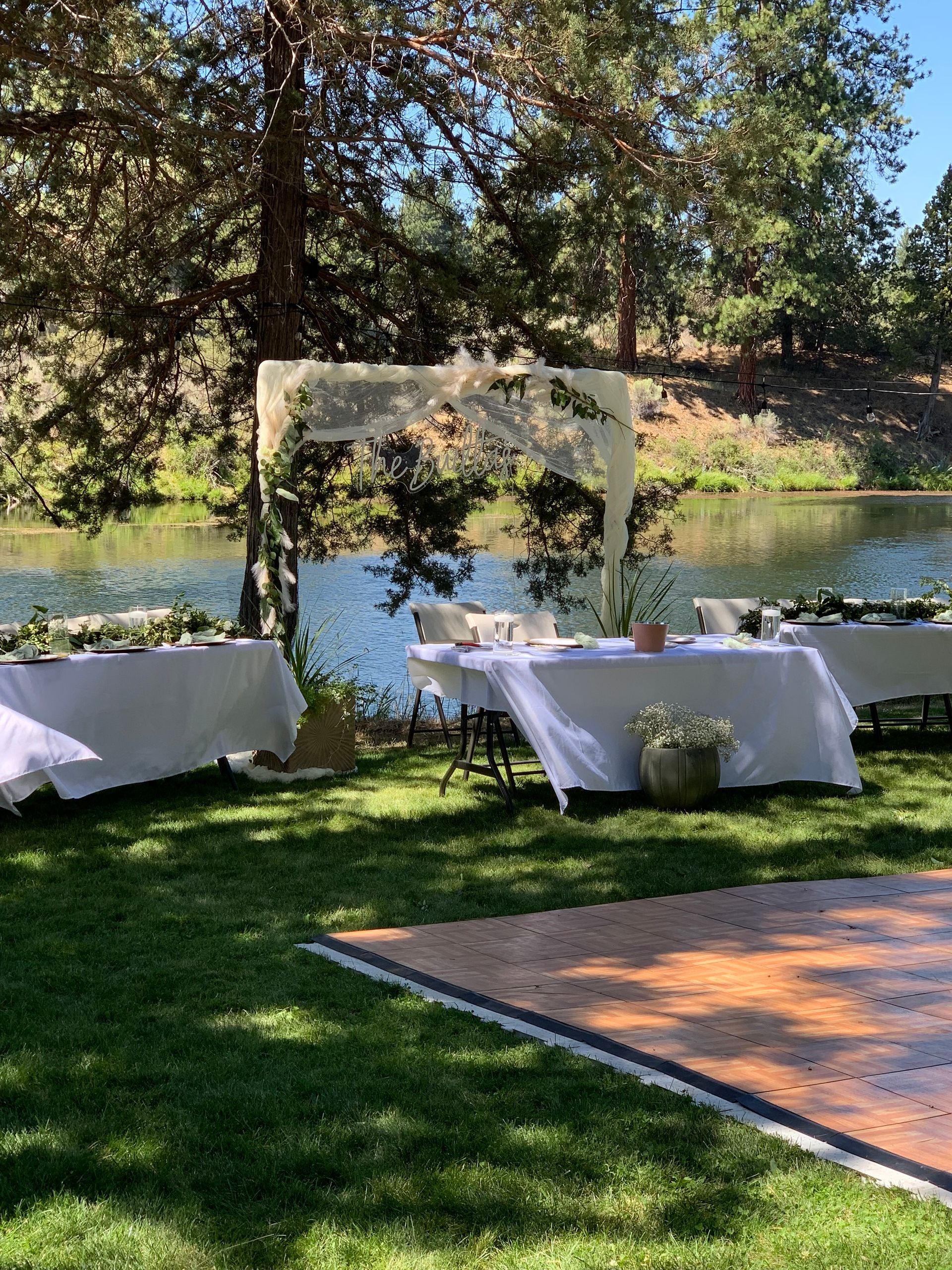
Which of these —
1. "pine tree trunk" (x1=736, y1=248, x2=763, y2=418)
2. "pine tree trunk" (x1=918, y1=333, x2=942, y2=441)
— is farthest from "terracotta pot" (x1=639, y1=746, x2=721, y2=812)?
"pine tree trunk" (x1=918, y1=333, x2=942, y2=441)

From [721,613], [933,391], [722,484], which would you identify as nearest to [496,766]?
[721,613]

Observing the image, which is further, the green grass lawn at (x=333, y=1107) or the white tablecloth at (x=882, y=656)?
the white tablecloth at (x=882, y=656)

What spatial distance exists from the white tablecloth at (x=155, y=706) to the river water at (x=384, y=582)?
16.6ft

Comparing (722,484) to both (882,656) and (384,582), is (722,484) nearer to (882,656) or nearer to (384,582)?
(384,582)

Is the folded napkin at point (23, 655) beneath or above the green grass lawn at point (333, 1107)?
above

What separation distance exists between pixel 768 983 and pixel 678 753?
2.50 m

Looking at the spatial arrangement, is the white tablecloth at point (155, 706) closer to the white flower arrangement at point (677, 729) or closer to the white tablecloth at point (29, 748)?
the white tablecloth at point (29, 748)

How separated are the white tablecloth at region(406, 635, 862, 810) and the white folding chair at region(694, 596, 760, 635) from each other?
5.30ft

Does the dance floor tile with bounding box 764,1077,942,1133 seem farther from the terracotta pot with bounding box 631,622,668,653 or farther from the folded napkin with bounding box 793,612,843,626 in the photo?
the folded napkin with bounding box 793,612,843,626

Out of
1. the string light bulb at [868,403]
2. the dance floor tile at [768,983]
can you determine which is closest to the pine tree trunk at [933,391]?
the string light bulb at [868,403]

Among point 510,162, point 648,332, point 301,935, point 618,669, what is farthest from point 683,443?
point 301,935

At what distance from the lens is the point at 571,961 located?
4387 mm

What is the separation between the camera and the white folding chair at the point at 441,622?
8367mm

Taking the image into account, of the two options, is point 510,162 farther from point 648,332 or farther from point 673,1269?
point 648,332
